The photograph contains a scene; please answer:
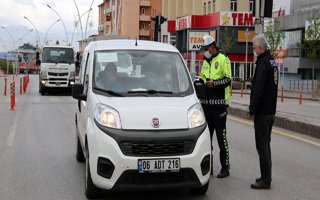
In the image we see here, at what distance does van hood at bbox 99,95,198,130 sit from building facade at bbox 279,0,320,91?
39996 mm

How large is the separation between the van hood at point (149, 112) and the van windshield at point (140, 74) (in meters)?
0.30

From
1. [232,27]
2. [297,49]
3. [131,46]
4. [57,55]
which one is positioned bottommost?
[131,46]

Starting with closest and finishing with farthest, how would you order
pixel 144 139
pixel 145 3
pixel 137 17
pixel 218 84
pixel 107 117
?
1. pixel 144 139
2. pixel 107 117
3. pixel 218 84
4. pixel 137 17
5. pixel 145 3

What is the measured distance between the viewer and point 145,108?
587cm

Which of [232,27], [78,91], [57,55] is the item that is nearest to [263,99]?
[78,91]

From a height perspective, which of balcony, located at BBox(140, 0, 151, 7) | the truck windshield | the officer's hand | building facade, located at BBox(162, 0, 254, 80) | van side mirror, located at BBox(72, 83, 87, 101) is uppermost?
balcony, located at BBox(140, 0, 151, 7)

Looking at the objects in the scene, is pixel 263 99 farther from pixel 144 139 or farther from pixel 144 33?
pixel 144 33

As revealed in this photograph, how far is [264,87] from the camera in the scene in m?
6.75

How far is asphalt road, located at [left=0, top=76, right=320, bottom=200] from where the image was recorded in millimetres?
6520

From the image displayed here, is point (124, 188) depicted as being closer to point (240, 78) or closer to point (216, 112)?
point (216, 112)

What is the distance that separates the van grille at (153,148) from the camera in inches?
220

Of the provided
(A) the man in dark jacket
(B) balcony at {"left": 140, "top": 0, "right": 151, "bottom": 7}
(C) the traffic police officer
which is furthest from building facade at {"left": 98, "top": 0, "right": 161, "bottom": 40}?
(A) the man in dark jacket

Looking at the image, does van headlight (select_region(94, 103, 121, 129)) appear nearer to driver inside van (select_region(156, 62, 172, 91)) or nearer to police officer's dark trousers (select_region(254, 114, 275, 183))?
driver inside van (select_region(156, 62, 172, 91))

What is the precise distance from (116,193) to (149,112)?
4.37 feet
